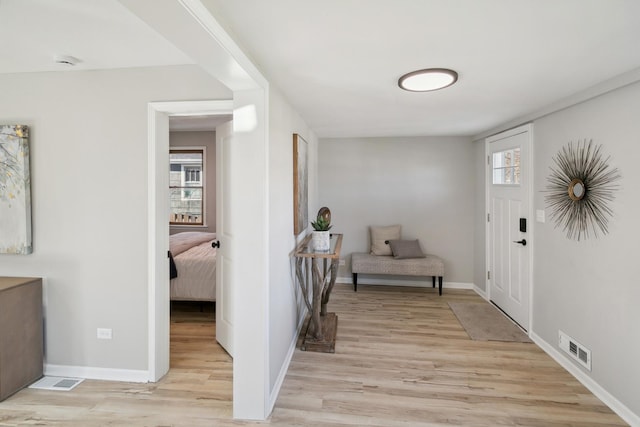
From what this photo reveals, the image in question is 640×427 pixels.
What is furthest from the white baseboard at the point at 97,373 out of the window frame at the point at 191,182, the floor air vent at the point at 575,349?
the window frame at the point at 191,182

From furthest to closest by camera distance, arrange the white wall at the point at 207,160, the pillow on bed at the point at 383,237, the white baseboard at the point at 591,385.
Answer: the white wall at the point at 207,160 < the pillow on bed at the point at 383,237 < the white baseboard at the point at 591,385

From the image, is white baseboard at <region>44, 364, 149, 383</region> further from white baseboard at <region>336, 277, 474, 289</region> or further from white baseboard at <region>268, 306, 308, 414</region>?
white baseboard at <region>336, 277, 474, 289</region>

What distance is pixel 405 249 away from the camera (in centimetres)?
462

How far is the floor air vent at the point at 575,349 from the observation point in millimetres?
2393

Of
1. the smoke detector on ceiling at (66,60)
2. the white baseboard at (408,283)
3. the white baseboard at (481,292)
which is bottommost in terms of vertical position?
the white baseboard at (481,292)

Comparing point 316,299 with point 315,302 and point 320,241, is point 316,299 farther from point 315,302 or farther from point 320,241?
point 320,241

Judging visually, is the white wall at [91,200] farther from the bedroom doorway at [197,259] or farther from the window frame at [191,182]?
the window frame at [191,182]

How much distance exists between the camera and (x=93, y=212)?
2404 millimetres

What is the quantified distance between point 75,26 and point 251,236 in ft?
4.85

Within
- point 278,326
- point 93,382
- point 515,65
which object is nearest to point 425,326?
point 278,326

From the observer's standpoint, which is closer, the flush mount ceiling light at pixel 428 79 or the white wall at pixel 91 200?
the flush mount ceiling light at pixel 428 79

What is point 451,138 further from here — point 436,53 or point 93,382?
point 93,382

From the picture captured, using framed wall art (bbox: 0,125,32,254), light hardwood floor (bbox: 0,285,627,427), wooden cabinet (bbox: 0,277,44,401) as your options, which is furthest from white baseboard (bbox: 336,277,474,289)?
framed wall art (bbox: 0,125,32,254)

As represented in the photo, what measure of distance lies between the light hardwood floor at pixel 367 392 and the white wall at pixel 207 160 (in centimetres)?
299
